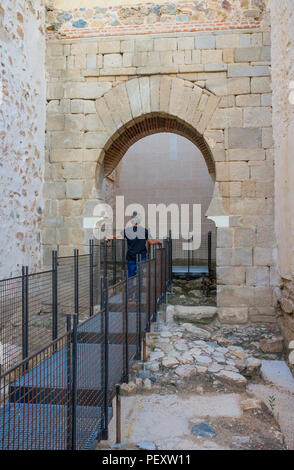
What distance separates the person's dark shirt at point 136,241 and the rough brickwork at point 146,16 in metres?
3.13

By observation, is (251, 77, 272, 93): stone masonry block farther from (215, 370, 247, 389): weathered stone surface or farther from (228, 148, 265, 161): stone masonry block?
(215, 370, 247, 389): weathered stone surface

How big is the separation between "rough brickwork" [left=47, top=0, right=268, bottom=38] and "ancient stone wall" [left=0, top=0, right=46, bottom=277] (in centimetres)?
38

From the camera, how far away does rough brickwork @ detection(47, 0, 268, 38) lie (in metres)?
5.53

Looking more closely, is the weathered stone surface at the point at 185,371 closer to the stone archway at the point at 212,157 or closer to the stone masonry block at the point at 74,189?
the stone archway at the point at 212,157

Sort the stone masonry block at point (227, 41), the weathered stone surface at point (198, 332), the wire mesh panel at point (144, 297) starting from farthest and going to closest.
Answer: the stone masonry block at point (227, 41) < the weathered stone surface at point (198, 332) < the wire mesh panel at point (144, 297)

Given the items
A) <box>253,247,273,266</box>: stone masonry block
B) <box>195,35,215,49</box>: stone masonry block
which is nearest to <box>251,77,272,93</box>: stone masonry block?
<box>195,35,215,49</box>: stone masonry block

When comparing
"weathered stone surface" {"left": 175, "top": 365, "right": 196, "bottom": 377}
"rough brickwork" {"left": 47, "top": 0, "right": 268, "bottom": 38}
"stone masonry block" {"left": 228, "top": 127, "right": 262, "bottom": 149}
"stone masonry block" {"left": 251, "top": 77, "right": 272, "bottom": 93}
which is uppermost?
"rough brickwork" {"left": 47, "top": 0, "right": 268, "bottom": 38}

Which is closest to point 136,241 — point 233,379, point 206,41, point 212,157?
point 212,157

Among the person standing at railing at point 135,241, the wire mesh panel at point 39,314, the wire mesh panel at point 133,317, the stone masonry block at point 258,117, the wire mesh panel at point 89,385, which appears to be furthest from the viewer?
the person standing at railing at point 135,241

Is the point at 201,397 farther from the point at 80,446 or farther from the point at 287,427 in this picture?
the point at 80,446

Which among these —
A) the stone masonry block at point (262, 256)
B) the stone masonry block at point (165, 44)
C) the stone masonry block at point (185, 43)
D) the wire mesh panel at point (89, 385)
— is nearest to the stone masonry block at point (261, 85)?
the stone masonry block at point (185, 43)

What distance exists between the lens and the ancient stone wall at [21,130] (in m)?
4.73

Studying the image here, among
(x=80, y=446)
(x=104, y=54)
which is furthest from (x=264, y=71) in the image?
(x=80, y=446)

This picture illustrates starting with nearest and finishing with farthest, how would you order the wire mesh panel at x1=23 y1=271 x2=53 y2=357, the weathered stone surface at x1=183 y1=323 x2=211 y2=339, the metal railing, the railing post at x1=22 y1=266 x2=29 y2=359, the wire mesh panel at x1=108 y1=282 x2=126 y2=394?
1. the metal railing
2. the wire mesh panel at x1=108 y1=282 x2=126 y2=394
3. the railing post at x1=22 y1=266 x2=29 y2=359
4. the wire mesh panel at x1=23 y1=271 x2=53 y2=357
5. the weathered stone surface at x1=183 y1=323 x2=211 y2=339
